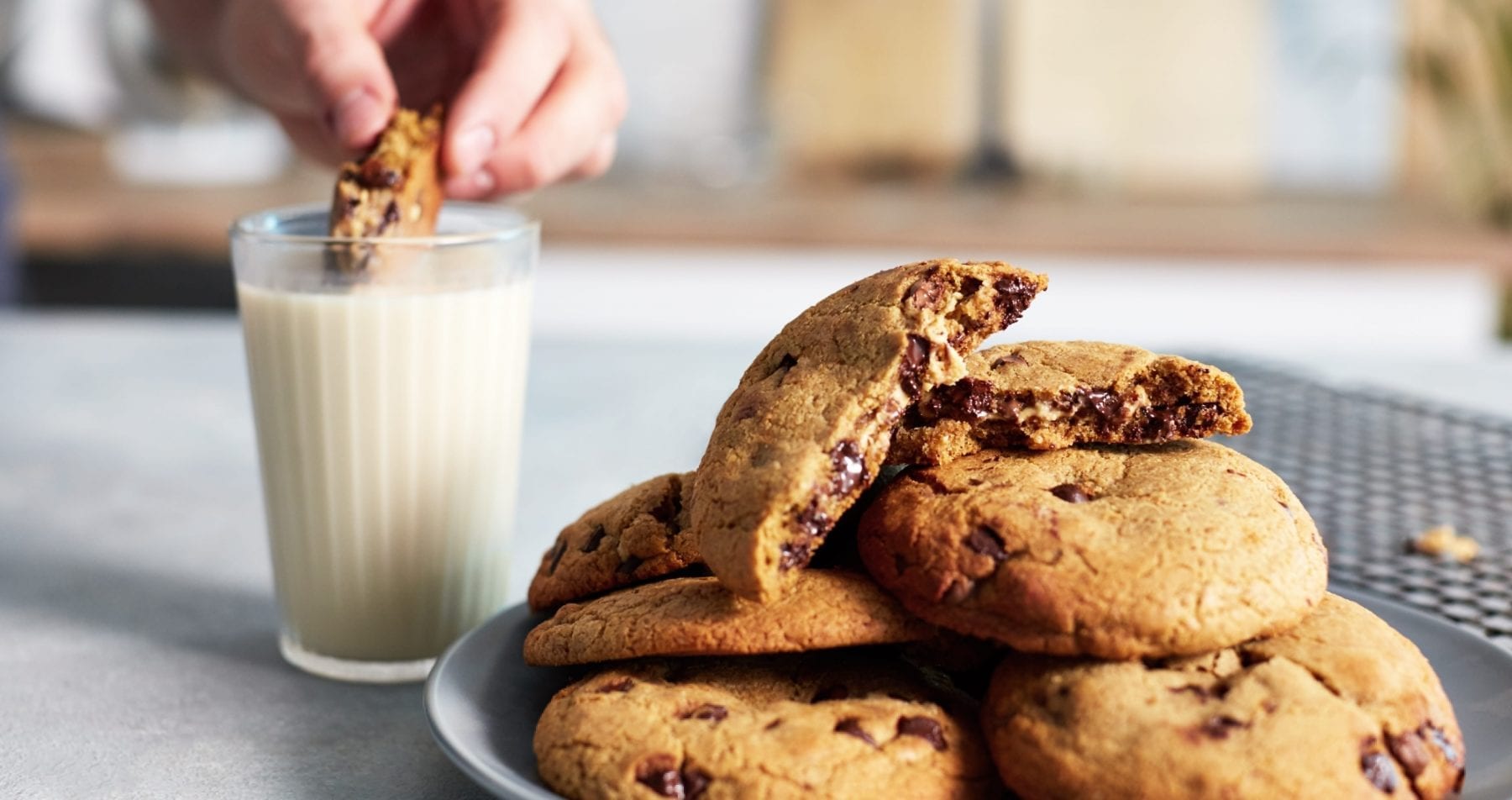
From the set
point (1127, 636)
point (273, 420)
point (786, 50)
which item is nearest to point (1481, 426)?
point (1127, 636)

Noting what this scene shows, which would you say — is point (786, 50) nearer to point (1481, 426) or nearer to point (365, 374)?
point (1481, 426)

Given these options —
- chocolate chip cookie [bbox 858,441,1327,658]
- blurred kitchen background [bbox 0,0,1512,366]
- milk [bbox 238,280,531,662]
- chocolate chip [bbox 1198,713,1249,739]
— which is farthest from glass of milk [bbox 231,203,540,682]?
blurred kitchen background [bbox 0,0,1512,366]

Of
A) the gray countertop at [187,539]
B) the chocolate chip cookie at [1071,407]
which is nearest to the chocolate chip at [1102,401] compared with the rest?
the chocolate chip cookie at [1071,407]

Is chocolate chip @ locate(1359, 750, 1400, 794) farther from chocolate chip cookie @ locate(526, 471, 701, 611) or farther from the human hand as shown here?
the human hand

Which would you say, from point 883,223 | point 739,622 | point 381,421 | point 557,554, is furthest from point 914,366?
point 883,223

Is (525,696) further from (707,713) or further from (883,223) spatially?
(883,223)

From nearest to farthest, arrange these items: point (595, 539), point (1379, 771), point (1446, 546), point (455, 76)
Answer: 1. point (1379, 771)
2. point (595, 539)
3. point (1446, 546)
4. point (455, 76)

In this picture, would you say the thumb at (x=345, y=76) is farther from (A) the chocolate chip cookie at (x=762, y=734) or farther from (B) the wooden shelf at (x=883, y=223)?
(B) the wooden shelf at (x=883, y=223)
